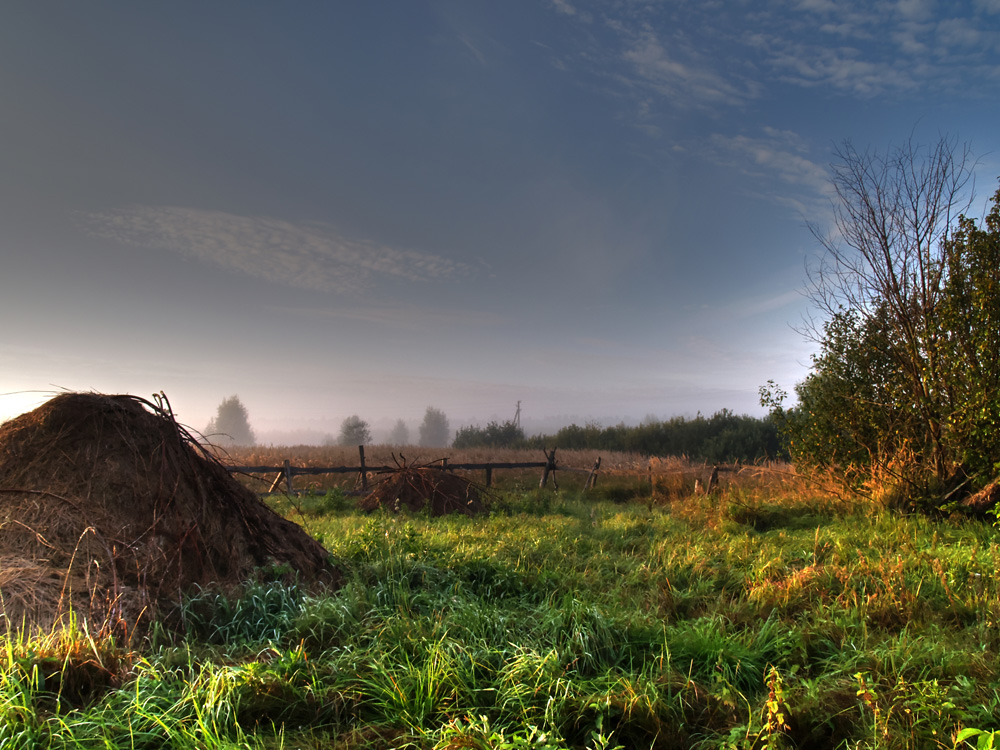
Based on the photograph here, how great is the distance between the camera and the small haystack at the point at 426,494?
13016 millimetres

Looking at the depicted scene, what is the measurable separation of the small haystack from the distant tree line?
886 inches

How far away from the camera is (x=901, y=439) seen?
1030 cm

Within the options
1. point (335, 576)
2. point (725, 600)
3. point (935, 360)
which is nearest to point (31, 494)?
point (335, 576)

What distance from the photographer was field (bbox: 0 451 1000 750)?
300 cm

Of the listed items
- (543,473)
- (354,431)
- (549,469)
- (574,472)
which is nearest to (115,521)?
Result: (549,469)

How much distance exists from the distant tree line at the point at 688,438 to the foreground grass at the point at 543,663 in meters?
28.3

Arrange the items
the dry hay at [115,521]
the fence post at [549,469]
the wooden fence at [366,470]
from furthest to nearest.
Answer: the fence post at [549,469], the wooden fence at [366,470], the dry hay at [115,521]

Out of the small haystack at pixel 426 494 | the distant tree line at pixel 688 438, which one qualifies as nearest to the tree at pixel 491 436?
the distant tree line at pixel 688 438

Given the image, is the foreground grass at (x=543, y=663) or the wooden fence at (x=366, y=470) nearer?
the foreground grass at (x=543, y=663)

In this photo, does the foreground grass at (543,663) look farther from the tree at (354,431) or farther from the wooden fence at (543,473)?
the tree at (354,431)

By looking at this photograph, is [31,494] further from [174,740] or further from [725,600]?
[725,600]

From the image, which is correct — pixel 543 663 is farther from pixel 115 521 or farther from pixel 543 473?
pixel 543 473

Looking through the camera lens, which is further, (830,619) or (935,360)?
(935,360)

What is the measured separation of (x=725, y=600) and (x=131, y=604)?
5358 mm
